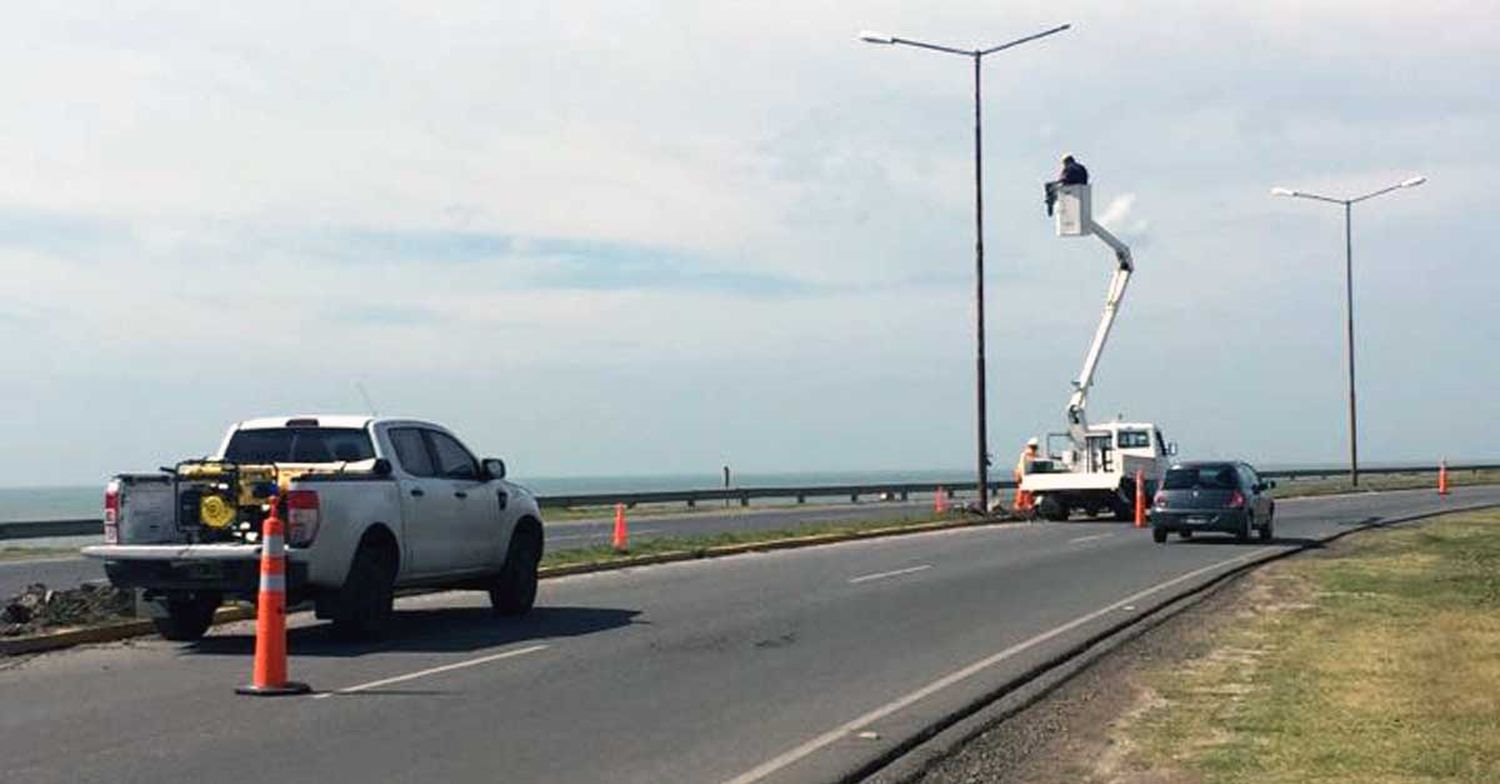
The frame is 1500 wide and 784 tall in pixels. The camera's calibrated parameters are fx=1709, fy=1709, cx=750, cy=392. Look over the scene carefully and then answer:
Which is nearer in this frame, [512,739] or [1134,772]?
[1134,772]

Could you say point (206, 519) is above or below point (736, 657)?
above

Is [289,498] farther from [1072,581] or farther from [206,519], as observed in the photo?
[1072,581]

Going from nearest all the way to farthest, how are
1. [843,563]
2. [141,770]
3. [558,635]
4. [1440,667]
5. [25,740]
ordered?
1. [141,770]
2. [25,740]
3. [1440,667]
4. [558,635]
5. [843,563]

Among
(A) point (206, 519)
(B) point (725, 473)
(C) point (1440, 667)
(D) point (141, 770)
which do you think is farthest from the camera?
(B) point (725, 473)

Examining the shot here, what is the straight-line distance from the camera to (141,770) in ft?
29.5


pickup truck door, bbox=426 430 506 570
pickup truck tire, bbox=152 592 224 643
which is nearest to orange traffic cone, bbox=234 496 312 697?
pickup truck tire, bbox=152 592 224 643

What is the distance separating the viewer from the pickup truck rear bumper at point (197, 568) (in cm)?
1370

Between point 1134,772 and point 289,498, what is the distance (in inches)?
298

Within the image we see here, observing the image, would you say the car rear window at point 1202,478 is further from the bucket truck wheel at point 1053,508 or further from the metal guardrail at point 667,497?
the metal guardrail at point 667,497

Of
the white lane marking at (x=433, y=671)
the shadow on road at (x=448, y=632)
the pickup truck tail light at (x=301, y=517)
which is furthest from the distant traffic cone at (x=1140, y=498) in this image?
the pickup truck tail light at (x=301, y=517)

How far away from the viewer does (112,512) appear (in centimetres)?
1423

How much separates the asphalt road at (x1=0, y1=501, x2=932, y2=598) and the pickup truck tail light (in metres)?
8.20

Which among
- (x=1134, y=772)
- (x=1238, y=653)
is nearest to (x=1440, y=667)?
(x=1238, y=653)

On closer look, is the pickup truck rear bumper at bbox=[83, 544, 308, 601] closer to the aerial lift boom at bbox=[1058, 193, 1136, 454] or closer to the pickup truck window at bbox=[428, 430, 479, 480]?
the pickup truck window at bbox=[428, 430, 479, 480]
